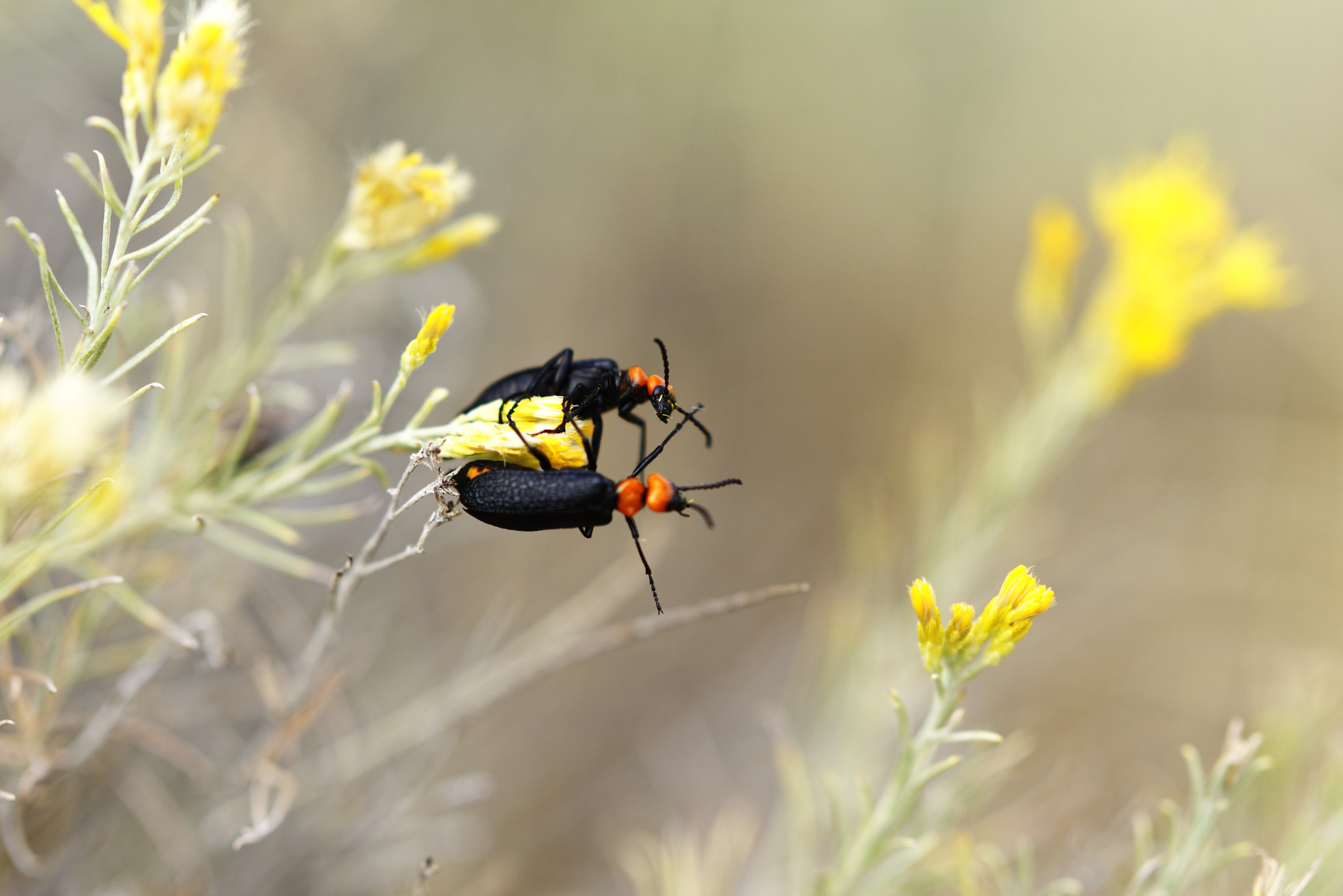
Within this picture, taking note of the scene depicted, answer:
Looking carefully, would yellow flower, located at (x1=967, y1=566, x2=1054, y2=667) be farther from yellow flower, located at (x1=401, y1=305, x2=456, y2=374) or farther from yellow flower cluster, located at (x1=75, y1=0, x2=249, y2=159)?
yellow flower cluster, located at (x1=75, y1=0, x2=249, y2=159)

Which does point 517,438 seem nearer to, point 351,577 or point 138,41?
point 351,577

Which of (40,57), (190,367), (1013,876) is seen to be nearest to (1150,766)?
(1013,876)

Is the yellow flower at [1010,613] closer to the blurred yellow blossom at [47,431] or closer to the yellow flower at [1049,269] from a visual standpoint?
the blurred yellow blossom at [47,431]

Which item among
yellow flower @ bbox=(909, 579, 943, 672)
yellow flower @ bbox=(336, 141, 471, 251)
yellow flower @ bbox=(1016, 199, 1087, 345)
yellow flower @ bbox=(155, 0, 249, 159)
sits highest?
yellow flower @ bbox=(1016, 199, 1087, 345)

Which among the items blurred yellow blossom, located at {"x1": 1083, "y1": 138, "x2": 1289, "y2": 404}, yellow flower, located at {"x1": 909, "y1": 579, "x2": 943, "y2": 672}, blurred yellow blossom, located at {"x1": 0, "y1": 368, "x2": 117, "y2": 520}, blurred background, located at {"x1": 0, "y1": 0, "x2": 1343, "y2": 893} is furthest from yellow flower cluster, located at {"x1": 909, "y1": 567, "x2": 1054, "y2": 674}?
blurred yellow blossom, located at {"x1": 1083, "y1": 138, "x2": 1289, "y2": 404}

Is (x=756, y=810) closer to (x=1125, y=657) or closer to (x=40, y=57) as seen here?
(x=1125, y=657)

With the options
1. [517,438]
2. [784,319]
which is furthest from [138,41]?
[784,319]

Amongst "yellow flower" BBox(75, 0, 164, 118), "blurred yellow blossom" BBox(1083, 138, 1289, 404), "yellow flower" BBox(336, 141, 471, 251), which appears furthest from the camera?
"blurred yellow blossom" BBox(1083, 138, 1289, 404)

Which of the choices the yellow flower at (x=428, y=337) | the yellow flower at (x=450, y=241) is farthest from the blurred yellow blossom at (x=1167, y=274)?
the yellow flower at (x=428, y=337)

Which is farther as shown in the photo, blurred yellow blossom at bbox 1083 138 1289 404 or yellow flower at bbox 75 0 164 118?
blurred yellow blossom at bbox 1083 138 1289 404
